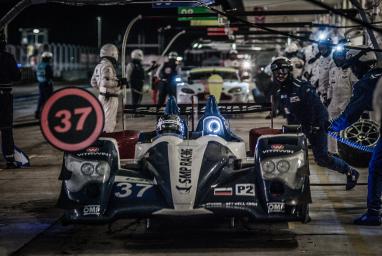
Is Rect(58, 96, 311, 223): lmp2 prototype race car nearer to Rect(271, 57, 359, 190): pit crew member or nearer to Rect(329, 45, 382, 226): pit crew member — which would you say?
Rect(329, 45, 382, 226): pit crew member

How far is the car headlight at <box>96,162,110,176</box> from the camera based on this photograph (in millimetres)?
8133

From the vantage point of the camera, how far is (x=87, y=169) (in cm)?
820

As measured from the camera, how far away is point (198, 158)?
8.27 m

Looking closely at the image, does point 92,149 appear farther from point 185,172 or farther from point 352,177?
point 352,177

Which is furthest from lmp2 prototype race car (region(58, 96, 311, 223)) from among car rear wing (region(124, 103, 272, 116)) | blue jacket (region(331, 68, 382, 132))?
car rear wing (region(124, 103, 272, 116))

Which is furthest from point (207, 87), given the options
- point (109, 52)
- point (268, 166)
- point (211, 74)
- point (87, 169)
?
point (268, 166)

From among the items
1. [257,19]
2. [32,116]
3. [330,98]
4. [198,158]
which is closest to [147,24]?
[257,19]

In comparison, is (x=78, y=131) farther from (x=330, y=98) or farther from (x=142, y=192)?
(x=330, y=98)

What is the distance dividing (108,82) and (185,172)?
25.0 feet

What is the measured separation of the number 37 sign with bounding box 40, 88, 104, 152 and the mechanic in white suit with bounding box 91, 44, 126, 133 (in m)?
7.53

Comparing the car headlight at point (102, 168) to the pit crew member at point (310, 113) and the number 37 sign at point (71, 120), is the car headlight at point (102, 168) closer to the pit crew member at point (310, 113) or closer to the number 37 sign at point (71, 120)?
the number 37 sign at point (71, 120)

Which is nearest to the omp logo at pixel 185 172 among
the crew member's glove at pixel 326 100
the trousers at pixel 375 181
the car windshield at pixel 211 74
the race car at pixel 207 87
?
the trousers at pixel 375 181

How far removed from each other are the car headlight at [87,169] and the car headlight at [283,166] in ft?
5.93

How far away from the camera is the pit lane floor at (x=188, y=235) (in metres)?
7.86
